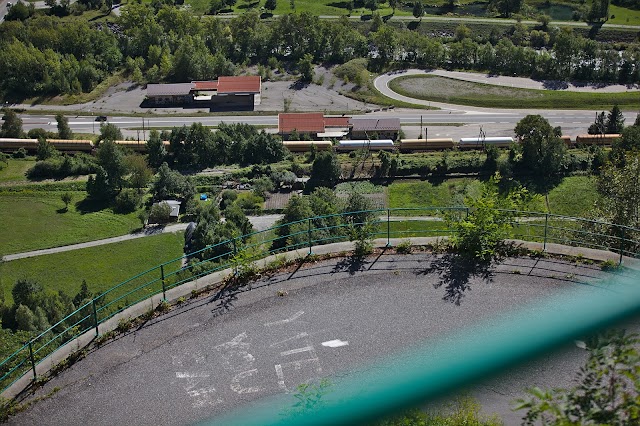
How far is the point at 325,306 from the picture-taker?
9.56m

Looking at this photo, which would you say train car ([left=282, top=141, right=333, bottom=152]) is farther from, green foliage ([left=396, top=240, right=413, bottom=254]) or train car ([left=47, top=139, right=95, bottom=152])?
green foliage ([left=396, top=240, right=413, bottom=254])

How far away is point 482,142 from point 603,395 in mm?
43565

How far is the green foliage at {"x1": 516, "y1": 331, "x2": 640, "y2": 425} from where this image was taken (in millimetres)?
2854

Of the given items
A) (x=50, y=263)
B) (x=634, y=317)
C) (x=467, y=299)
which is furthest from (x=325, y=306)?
(x=50, y=263)

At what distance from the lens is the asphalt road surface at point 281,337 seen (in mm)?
7922

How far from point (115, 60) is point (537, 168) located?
37.0 metres

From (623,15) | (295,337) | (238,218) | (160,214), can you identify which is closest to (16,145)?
(160,214)

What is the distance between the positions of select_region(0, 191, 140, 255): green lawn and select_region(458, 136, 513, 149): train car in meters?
21.4

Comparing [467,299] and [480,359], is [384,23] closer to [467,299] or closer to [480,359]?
[467,299]

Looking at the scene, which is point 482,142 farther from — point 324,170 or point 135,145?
point 135,145

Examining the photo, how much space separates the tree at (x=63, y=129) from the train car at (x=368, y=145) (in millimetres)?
18518

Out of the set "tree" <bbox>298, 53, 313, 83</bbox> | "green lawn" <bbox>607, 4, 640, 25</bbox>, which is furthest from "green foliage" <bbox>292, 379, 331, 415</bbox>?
"green lawn" <bbox>607, 4, 640, 25</bbox>

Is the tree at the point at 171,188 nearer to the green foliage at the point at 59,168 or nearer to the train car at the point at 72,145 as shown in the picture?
the green foliage at the point at 59,168

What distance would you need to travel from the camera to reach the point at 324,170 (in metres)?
41.0
